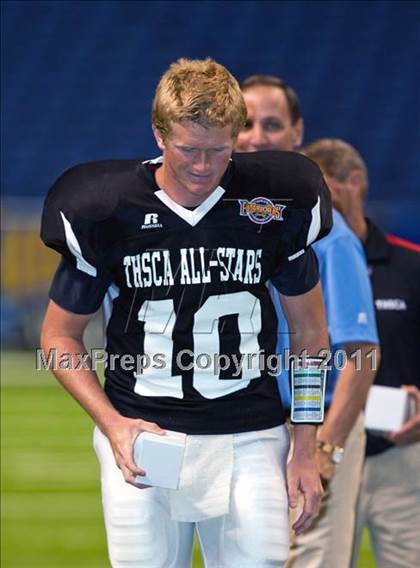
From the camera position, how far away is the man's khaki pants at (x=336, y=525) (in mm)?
3467

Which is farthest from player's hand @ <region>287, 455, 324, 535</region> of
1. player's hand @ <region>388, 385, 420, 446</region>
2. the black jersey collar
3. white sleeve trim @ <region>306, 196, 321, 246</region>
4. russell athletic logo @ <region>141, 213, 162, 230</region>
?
the black jersey collar

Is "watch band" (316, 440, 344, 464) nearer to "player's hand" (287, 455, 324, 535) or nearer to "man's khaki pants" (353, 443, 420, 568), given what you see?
"player's hand" (287, 455, 324, 535)

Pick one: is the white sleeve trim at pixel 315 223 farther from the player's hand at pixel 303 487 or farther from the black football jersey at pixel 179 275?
the player's hand at pixel 303 487

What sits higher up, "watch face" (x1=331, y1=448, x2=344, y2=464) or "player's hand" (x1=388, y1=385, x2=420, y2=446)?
"player's hand" (x1=388, y1=385, x2=420, y2=446)

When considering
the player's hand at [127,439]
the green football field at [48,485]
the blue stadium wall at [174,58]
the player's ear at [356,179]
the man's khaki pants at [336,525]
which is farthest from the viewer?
the blue stadium wall at [174,58]

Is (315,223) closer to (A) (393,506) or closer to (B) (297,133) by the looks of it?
(B) (297,133)

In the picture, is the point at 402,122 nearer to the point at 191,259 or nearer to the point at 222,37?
the point at 222,37

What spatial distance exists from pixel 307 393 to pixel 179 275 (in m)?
0.43

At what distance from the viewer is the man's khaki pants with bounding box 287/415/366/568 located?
136 inches

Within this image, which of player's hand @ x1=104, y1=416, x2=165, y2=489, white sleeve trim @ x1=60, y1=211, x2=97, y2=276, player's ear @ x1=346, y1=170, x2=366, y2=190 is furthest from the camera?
player's ear @ x1=346, y1=170, x2=366, y2=190

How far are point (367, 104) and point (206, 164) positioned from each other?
11402 mm

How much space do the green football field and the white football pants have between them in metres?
2.72

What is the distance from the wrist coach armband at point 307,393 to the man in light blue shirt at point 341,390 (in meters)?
0.36

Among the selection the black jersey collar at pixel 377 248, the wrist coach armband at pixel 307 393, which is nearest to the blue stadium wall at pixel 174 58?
the black jersey collar at pixel 377 248
